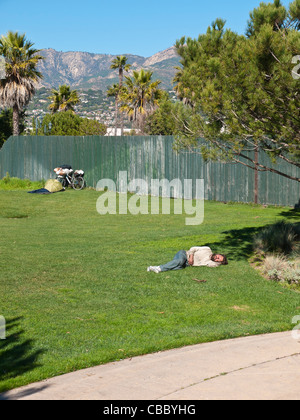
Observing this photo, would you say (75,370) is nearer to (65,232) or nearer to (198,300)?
(198,300)

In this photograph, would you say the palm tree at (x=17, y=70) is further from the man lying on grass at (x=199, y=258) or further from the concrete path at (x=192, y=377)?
the concrete path at (x=192, y=377)

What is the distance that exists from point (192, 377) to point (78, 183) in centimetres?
2020

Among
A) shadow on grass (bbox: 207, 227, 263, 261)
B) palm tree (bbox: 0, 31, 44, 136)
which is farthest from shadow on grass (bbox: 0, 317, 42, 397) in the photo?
palm tree (bbox: 0, 31, 44, 136)

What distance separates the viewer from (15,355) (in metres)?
6.28

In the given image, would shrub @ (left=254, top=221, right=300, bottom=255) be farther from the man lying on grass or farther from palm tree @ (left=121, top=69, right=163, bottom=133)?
palm tree @ (left=121, top=69, right=163, bottom=133)

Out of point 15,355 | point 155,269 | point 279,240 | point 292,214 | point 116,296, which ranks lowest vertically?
point 15,355

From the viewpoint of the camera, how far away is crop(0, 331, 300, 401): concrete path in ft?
16.7

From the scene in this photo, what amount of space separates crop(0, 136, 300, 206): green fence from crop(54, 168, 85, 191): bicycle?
35 centimetres

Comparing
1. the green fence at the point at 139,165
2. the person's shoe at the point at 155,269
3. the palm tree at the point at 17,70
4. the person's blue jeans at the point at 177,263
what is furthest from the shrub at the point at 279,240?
the palm tree at the point at 17,70

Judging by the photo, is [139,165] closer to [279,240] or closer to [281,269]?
[279,240]

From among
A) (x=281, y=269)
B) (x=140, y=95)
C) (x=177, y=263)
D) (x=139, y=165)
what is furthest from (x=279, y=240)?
(x=140, y=95)

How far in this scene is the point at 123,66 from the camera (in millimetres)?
72812

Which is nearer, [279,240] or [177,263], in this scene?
[177,263]
